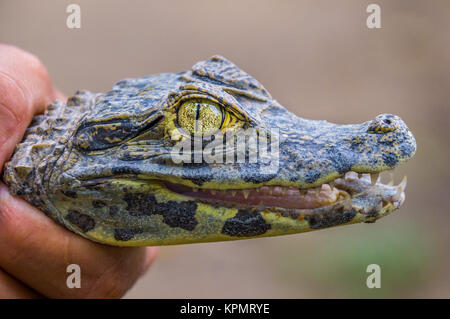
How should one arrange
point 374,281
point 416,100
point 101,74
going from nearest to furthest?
point 374,281 < point 416,100 < point 101,74

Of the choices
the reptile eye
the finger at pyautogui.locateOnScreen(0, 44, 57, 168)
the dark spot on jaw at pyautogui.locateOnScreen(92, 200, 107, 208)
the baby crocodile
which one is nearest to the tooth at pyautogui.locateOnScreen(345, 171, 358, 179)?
the baby crocodile

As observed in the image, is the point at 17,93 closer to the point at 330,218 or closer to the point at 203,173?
the point at 203,173

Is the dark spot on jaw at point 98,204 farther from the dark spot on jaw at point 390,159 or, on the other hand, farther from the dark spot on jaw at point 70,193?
the dark spot on jaw at point 390,159

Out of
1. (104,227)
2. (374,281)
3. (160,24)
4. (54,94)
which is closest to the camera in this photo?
(104,227)

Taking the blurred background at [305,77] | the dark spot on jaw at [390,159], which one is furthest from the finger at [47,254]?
the blurred background at [305,77]

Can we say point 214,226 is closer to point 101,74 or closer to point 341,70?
point 341,70

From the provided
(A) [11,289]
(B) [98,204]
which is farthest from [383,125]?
(A) [11,289]

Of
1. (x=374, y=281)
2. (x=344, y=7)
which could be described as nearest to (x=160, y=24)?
(x=344, y=7)
